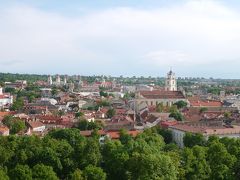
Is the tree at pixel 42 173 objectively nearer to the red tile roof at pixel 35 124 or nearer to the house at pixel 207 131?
the house at pixel 207 131

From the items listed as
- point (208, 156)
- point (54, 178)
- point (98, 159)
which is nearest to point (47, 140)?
point (98, 159)

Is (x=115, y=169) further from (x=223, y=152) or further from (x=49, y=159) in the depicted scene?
(x=223, y=152)

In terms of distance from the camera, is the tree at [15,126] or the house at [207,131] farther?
the tree at [15,126]

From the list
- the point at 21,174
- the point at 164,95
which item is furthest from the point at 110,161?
the point at 164,95

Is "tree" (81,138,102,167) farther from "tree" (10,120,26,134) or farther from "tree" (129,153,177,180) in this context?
"tree" (10,120,26,134)

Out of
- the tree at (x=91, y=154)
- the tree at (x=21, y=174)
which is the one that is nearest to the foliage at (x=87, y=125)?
the tree at (x=91, y=154)

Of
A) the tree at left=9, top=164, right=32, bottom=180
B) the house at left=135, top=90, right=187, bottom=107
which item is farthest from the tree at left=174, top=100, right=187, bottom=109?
the tree at left=9, top=164, right=32, bottom=180

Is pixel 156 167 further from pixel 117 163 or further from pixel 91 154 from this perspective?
pixel 91 154
